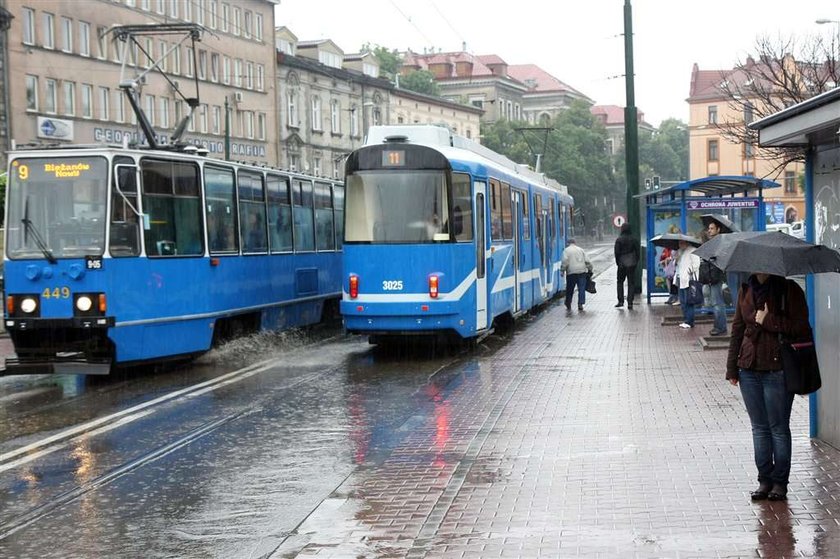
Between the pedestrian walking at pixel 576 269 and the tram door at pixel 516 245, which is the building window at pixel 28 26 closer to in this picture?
the pedestrian walking at pixel 576 269

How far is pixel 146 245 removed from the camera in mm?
16062

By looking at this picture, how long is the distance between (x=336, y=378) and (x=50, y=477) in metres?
6.48

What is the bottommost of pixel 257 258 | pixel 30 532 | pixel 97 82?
pixel 30 532

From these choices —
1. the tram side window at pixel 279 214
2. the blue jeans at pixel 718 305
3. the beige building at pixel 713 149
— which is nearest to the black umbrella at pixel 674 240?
the blue jeans at pixel 718 305

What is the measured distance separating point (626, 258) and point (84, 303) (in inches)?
594

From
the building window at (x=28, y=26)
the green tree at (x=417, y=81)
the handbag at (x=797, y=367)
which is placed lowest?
the handbag at (x=797, y=367)

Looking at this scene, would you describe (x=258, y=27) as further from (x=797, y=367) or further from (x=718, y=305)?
(x=797, y=367)

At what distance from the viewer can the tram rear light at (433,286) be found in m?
17.7

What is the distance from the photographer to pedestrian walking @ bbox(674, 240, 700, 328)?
21.1 metres

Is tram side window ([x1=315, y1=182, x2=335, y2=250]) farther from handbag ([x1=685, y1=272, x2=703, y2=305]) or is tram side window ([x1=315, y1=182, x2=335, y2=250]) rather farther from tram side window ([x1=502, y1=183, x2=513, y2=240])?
handbag ([x1=685, y1=272, x2=703, y2=305])

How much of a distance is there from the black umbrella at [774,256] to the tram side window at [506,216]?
1285 centimetres

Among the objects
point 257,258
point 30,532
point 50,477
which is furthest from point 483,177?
point 30,532

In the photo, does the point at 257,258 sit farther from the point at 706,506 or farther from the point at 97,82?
the point at 97,82

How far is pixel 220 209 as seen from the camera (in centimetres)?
1820
